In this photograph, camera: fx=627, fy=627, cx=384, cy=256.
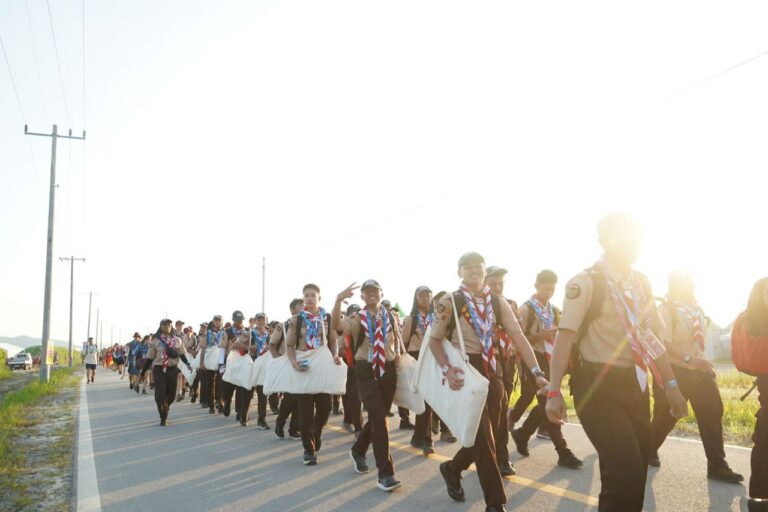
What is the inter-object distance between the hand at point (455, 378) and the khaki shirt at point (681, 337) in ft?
8.34

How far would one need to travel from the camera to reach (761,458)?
421cm

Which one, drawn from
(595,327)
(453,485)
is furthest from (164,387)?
(595,327)

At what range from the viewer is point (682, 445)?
25.7 feet

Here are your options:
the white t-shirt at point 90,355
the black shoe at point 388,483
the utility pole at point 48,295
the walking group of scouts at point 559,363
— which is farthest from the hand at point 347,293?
the white t-shirt at point 90,355

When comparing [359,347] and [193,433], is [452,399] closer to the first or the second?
[359,347]

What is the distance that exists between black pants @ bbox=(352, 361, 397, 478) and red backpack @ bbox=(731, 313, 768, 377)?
3275 millimetres

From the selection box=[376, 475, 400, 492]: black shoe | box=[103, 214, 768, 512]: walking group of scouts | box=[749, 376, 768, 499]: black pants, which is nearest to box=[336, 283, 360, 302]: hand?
box=[103, 214, 768, 512]: walking group of scouts

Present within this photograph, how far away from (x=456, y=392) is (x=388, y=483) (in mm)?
1643

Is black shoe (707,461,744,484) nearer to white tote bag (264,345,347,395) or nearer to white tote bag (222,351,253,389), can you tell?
white tote bag (264,345,347,395)

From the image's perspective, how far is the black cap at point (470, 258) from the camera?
5.32 metres

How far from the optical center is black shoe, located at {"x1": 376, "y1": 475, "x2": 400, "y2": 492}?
6.00m

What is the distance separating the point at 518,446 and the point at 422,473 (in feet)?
4.68

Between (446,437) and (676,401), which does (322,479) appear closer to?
(446,437)

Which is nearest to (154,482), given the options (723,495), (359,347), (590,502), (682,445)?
(359,347)
